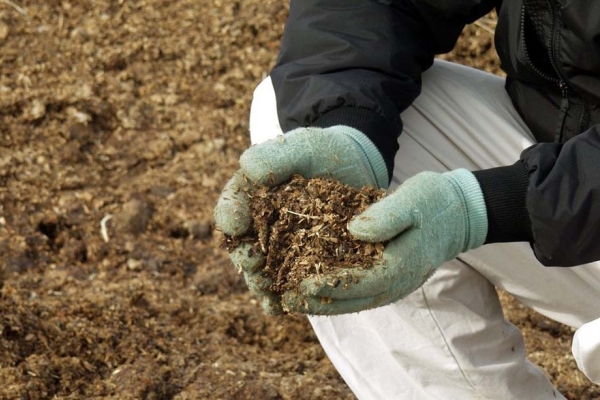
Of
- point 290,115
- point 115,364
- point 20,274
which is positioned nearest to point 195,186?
point 20,274

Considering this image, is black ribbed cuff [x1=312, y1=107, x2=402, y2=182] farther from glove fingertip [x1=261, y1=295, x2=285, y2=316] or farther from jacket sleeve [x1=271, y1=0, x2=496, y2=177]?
glove fingertip [x1=261, y1=295, x2=285, y2=316]

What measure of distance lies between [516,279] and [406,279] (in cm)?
48

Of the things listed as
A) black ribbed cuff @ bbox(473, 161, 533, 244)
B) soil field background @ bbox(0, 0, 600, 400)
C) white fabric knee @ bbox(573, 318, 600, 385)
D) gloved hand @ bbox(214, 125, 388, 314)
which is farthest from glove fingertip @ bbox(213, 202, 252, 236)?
white fabric knee @ bbox(573, 318, 600, 385)

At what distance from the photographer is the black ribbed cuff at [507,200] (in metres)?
1.53

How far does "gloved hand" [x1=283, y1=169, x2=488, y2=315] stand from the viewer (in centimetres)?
145

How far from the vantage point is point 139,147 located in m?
3.12

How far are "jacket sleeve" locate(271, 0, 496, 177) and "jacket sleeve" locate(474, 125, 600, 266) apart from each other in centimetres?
28

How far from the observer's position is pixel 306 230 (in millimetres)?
1509

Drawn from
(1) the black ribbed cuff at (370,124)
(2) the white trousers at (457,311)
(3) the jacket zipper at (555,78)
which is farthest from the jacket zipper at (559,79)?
(1) the black ribbed cuff at (370,124)

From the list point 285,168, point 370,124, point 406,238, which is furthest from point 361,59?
point 406,238

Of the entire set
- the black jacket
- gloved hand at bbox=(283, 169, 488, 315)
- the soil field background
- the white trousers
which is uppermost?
the black jacket

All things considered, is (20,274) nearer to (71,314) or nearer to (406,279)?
(71,314)

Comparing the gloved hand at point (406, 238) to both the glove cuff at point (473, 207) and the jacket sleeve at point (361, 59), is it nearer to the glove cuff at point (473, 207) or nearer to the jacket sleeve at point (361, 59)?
the glove cuff at point (473, 207)

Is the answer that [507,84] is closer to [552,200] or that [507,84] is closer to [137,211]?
[552,200]
